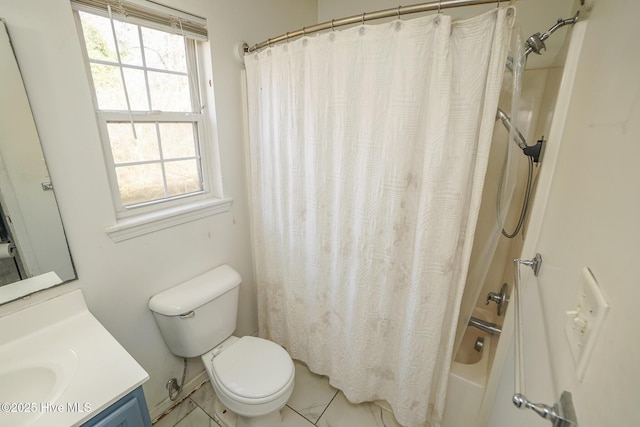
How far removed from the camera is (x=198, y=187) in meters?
1.62

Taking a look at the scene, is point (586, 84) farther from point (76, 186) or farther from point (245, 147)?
point (76, 186)

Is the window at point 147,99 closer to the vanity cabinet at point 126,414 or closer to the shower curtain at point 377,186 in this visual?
the shower curtain at point 377,186

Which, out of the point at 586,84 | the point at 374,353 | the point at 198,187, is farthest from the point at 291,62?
the point at 374,353

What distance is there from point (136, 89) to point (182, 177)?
470 millimetres

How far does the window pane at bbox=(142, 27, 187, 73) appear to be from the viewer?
50.3 inches

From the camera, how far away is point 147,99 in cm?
132

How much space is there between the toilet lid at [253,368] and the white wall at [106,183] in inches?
16.3

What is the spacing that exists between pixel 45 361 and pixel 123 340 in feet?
1.30

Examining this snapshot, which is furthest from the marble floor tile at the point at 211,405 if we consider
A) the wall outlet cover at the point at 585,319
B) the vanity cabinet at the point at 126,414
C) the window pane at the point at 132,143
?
the wall outlet cover at the point at 585,319

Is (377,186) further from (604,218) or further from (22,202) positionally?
(22,202)

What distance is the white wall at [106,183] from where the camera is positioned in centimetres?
96

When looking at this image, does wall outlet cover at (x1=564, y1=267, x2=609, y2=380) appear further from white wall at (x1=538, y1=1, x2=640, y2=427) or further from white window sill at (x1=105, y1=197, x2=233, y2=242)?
white window sill at (x1=105, y1=197, x2=233, y2=242)

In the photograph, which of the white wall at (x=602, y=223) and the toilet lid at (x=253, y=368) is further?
the toilet lid at (x=253, y=368)

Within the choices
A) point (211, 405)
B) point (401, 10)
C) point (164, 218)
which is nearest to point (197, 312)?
point (164, 218)
